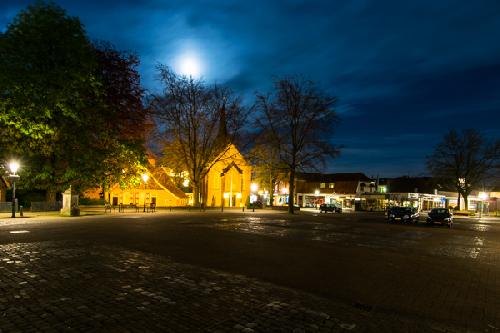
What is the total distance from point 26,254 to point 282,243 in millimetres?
9364

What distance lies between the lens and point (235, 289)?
813cm

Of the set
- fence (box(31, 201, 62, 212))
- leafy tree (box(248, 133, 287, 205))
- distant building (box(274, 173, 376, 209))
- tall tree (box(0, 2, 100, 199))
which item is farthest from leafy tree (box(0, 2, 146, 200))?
distant building (box(274, 173, 376, 209))

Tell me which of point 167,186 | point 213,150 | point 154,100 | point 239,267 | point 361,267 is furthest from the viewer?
point 167,186

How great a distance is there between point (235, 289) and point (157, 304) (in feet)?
6.07

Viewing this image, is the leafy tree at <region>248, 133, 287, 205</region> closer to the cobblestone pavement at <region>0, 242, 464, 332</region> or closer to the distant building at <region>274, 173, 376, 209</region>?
the distant building at <region>274, 173, 376, 209</region>

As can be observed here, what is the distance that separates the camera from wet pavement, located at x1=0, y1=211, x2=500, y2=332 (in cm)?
611

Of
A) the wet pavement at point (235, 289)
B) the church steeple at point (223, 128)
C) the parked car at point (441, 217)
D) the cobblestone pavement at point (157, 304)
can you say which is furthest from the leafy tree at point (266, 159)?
the cobblestone pavement at point (157, 304)

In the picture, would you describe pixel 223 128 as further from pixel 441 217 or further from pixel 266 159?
pixel 441 217

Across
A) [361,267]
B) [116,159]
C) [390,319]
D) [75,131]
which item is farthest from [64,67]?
[390,319]

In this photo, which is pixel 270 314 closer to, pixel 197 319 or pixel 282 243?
pixel 197 319

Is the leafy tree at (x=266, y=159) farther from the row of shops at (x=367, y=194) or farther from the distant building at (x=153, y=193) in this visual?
the row of shops at (x=367, y=194)

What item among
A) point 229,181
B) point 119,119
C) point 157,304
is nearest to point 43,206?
point 119,119

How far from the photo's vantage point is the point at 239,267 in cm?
1061

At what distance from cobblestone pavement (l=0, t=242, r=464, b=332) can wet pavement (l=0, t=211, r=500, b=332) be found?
0.06 feet
